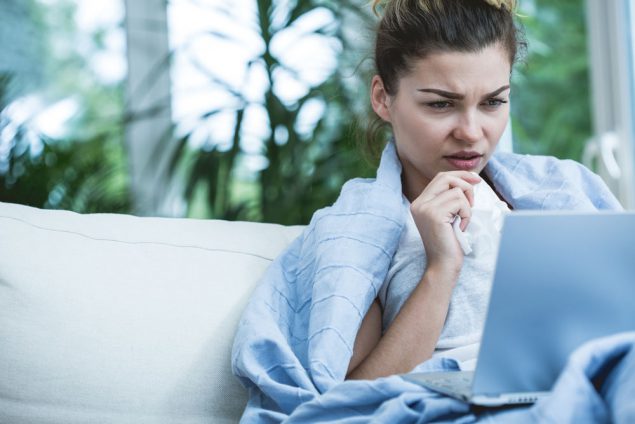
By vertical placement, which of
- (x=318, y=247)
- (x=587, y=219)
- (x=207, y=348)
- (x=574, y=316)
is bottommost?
(x=207, y=348)

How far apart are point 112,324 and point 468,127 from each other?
65cm

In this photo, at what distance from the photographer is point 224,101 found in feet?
9.78

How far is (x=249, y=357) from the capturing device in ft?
3.94

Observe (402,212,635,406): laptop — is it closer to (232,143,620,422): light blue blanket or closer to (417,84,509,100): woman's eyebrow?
(232,143,620,422): light blue blanket

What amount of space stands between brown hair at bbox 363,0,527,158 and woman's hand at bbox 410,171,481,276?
0.24 metres

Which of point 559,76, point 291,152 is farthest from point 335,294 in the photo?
point 559,76

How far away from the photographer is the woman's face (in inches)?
53.4

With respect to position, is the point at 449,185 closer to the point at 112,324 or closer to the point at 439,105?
the point at 439,105

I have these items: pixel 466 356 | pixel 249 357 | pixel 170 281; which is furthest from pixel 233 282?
pixel 466 356

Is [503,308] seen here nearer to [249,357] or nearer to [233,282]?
[249,357]

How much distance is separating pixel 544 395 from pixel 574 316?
0.09 m

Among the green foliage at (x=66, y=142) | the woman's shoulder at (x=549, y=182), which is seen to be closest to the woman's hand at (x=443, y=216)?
the woman's shoulder at (x=549, y=182)

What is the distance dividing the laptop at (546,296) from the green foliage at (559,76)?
2.34m

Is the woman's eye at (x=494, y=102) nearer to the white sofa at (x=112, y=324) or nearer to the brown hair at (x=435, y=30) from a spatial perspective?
the brown hair at (x=435, y=30)
